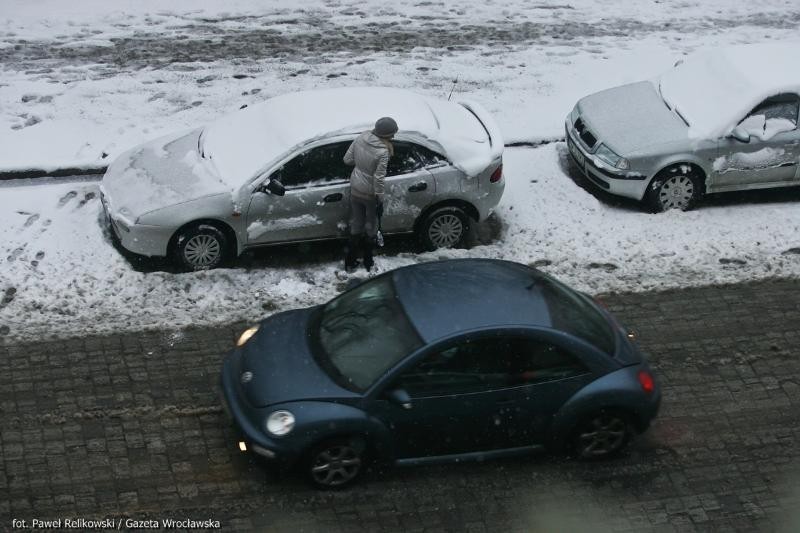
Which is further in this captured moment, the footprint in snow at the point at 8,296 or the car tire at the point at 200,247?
the car tire at the point at 200,247

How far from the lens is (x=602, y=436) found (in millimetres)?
7844

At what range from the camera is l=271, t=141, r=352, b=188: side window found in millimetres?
10102

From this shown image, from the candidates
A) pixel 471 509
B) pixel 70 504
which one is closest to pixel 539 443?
pixel 471 509

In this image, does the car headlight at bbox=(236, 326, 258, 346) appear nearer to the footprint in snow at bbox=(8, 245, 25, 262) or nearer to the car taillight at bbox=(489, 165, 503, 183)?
the footprint in snow at bbox=(8, 245, 25, 262)

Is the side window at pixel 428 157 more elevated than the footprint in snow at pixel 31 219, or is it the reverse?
the side window at pixel 428 157

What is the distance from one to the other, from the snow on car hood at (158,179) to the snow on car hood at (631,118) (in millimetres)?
4730

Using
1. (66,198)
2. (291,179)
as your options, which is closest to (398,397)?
(291,179)

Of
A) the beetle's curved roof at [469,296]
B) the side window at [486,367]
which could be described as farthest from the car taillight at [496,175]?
the side window at [486,367]

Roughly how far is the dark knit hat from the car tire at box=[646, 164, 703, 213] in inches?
138

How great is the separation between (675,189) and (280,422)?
6.35 metres

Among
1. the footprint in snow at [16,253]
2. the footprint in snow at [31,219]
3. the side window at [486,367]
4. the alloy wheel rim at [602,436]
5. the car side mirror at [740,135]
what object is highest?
the car side mirror at [740,135]

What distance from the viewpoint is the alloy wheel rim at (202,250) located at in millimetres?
10055

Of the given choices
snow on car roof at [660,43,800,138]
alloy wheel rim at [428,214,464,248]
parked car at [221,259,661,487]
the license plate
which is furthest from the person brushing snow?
snow on car roof at [660,43,800,138]

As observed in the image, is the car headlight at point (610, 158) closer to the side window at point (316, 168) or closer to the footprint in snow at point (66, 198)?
the side window at point (316, 168)
